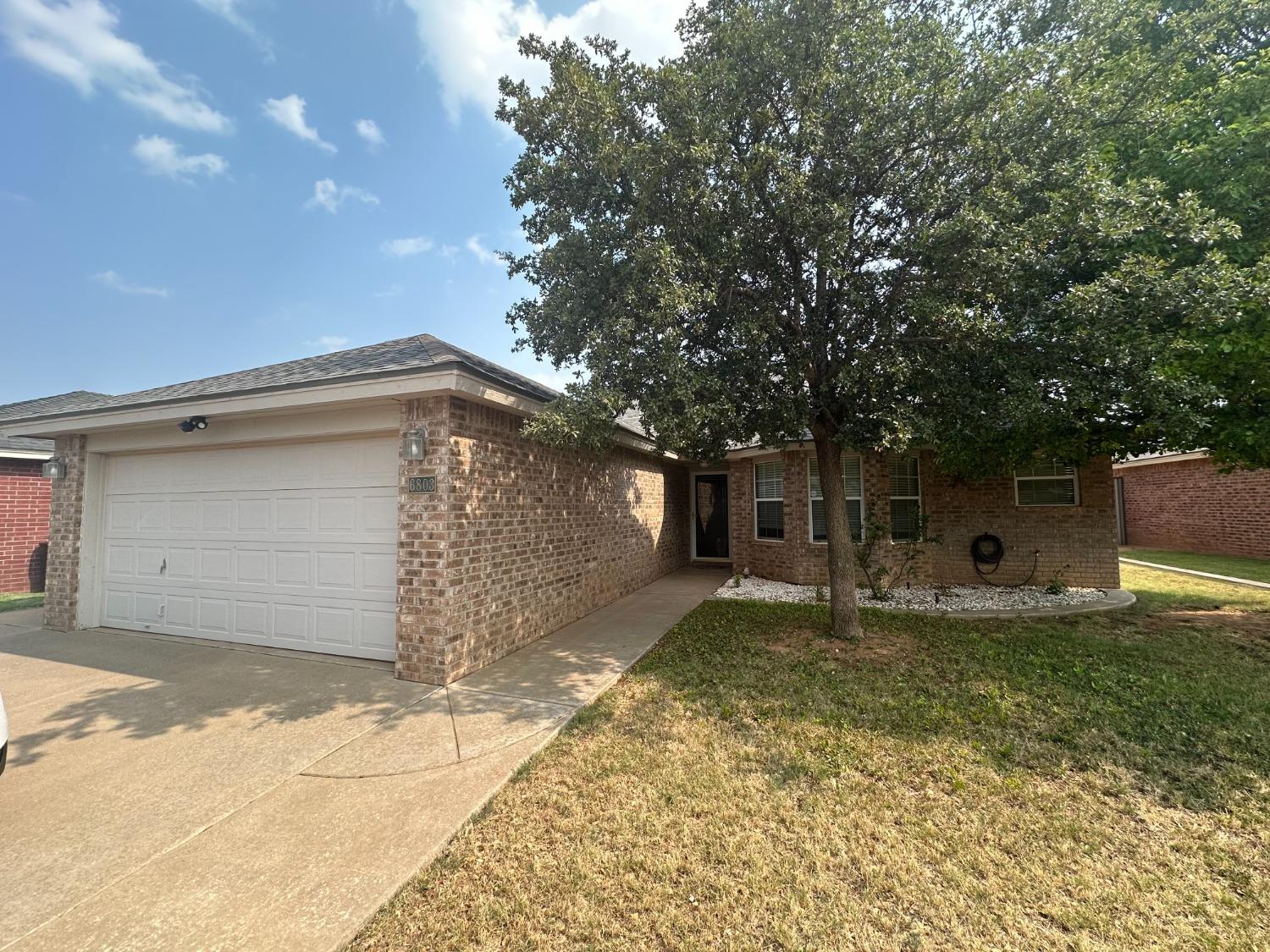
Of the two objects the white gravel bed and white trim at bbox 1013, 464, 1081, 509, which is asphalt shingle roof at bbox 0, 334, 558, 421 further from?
white trim at bbox 1013, 464, 1081, 509

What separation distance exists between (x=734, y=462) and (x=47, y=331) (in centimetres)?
2091

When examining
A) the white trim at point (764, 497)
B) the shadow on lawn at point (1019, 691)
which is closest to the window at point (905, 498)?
the white trim at point (764, 497)

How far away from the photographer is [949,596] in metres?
8.79

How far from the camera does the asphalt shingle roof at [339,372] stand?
501 centimetres

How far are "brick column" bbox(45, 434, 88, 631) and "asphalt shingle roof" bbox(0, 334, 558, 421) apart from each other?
83 centimetres

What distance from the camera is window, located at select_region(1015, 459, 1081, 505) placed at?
936 centimetres

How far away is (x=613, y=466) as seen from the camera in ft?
29.8

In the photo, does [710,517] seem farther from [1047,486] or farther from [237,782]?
[237,782]

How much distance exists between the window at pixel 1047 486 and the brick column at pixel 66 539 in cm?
1504

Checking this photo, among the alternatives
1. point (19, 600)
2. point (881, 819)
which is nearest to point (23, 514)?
point (19, 600)

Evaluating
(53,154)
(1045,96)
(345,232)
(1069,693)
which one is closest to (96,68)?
(53,154)

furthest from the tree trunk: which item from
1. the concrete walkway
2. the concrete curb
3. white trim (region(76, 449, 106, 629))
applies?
white trim (region(76, 449, 106, 629))

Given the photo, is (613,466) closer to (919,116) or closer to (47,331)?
(919,116)

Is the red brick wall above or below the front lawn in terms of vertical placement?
above
